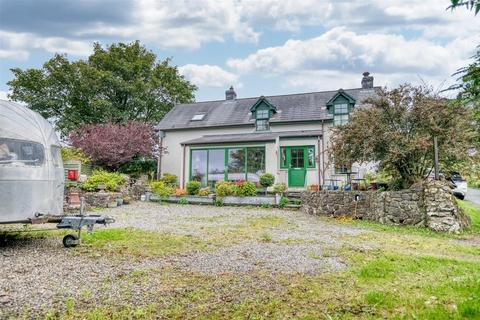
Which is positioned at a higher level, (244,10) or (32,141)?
(244,10)

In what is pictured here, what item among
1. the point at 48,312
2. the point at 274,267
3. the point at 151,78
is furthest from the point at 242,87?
the point at 48,312

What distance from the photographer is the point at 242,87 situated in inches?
1140

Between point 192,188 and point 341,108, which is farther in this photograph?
point 341,108

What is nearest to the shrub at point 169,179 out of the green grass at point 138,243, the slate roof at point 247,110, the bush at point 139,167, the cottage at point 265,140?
the cottage at point 265,140

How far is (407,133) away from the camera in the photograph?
457 inches

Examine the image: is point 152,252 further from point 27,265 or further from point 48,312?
point 48,312

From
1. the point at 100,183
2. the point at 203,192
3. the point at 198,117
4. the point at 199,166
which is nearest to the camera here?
the point at 100,183

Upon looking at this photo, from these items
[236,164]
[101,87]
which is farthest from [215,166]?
[101,87]

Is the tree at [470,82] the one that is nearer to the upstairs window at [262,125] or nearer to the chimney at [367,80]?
the upstairs window at [262,125]

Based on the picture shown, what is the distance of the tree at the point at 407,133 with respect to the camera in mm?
11055

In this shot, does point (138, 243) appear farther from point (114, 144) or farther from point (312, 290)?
point (114, 144)

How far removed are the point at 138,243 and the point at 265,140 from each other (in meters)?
12.6

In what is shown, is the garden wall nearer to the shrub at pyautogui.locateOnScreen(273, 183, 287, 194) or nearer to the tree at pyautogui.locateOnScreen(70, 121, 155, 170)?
the shrub at pyautogui.locateOnScreen(273, 183, 287, 194)

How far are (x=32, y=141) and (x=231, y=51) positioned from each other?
18.8 meters
